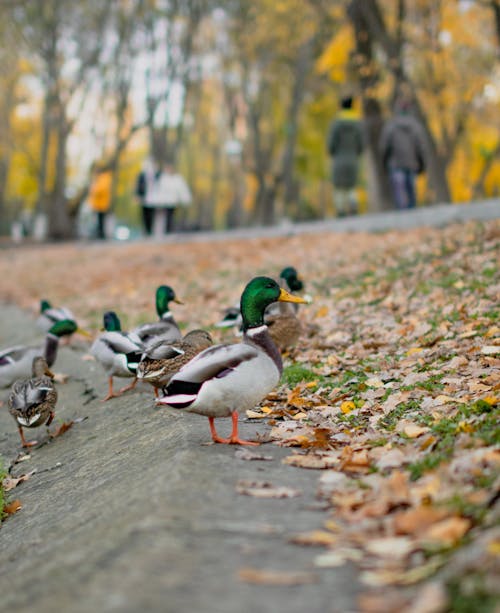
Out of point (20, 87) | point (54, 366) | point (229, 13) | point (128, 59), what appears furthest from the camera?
point (20, 87)

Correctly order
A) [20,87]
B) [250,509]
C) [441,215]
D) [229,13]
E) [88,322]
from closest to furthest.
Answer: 1. [250,509]
2. [88,322]
3. [441,215]
4. [229,13]
5. [20,87]

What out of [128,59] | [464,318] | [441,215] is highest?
[128,59]

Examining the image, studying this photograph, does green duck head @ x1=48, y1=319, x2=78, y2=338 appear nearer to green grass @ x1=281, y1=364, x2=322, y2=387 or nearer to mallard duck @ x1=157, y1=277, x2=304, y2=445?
green grass @ x1=281, y1=364, x2=322, y2=387

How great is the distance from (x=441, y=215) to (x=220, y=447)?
958 centimetres

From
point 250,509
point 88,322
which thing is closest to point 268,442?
point 250,509

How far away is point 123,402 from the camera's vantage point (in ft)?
25.0

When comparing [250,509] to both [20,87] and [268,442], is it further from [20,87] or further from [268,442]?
[20,87]

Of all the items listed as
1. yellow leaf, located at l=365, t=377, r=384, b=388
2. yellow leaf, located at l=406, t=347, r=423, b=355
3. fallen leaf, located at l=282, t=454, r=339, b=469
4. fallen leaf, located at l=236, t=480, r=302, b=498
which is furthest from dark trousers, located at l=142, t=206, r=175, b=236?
fallen leaf, located at l=236, t=480, r=302, b=498

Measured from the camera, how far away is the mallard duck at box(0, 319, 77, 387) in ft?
28.6

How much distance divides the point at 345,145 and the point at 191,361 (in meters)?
15.3

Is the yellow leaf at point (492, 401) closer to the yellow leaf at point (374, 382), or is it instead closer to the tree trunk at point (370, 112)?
the yellow leaf at point (374, 382)

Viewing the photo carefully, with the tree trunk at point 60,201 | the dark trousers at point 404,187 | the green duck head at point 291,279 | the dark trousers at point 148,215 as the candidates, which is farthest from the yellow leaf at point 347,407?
the tree trunk at point 60,201

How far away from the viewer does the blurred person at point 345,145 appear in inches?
768

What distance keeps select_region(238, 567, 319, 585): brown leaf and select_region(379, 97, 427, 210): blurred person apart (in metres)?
14.5
